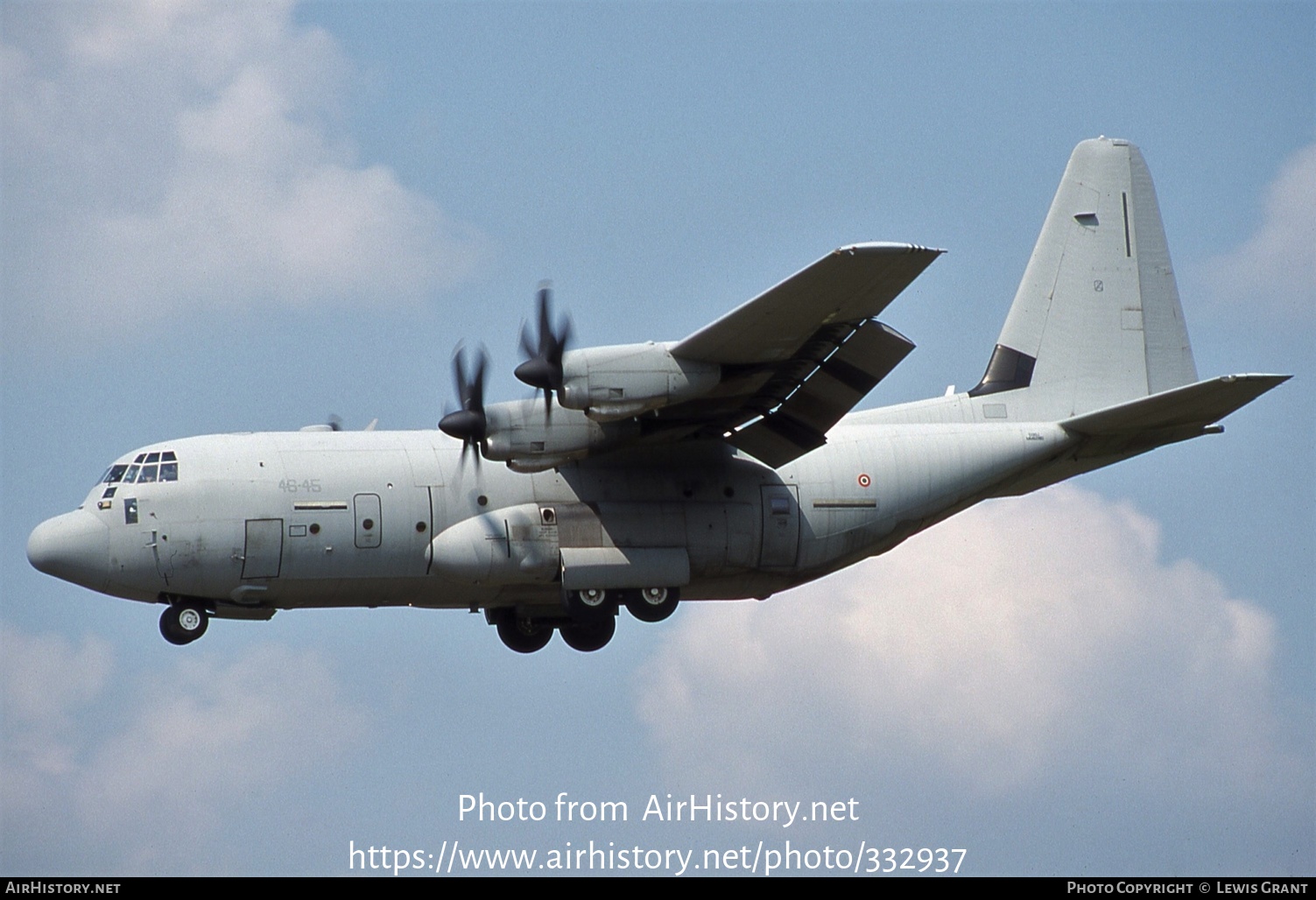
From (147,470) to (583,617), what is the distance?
638 centimetres

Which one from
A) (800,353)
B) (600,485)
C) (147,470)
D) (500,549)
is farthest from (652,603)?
(147,470)

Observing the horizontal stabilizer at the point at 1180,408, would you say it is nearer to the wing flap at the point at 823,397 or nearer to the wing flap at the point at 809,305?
the wing flap at the point at 823,397

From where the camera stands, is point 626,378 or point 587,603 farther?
point 587,603

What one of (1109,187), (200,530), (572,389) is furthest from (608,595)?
(1109,187)

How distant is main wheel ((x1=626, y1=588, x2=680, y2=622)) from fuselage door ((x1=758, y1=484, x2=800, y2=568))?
1472 millimetres

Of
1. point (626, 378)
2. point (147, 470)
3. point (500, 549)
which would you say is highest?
point (626, 378)

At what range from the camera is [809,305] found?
22.2 meters

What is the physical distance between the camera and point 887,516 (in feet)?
87.3

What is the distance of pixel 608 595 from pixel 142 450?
684 centimetres

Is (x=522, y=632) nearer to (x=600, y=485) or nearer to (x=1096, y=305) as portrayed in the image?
(x=600, y=485)

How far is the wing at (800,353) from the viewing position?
21.6 meters

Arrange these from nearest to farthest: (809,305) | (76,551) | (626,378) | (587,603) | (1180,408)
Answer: (809,305), (626,378), (76,551), (587,603), (1180,408)

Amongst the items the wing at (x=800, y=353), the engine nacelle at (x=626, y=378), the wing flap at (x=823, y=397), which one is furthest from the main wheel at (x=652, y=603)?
the engine nacelle at (x=626, y=378)
